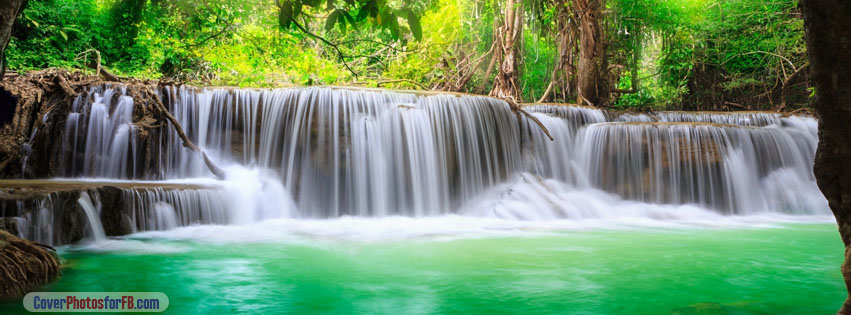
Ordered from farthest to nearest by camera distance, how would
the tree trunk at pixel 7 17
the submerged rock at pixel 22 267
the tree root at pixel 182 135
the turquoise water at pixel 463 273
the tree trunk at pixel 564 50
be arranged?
the tree trunk at pixel 564 50 → the tree root at pixel 182 135 → the turquoise water at pixel 463 273 → the submerged rock at pixel 22 267 → the tree trunk at pixel 7 17

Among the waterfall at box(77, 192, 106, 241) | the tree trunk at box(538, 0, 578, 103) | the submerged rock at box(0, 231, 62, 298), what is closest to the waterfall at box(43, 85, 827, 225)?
A: the waterfall at box(77, 192, 106, 241)

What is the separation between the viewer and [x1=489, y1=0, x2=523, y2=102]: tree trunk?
1443 cm

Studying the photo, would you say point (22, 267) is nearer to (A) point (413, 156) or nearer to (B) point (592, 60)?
(A) point (413, 156)

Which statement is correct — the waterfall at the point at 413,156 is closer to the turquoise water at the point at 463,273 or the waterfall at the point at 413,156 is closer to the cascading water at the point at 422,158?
the cascading water at the point at 422,158

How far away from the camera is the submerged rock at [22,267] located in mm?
3604

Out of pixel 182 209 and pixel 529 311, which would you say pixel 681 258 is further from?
pixel 182 209

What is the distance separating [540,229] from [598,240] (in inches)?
46.7

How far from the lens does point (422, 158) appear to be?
9.77 m

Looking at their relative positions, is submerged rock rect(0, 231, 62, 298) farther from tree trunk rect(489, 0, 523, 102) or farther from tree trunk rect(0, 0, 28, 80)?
tree trunk rect(489, 0, 523, 102)

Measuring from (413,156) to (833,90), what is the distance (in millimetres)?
7708

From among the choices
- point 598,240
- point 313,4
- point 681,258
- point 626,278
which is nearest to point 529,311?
point 626,278

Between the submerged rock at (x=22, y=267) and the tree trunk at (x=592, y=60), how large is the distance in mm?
12077

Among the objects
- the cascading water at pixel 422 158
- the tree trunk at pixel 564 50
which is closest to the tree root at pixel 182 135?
the cascading water at pixel 422 158

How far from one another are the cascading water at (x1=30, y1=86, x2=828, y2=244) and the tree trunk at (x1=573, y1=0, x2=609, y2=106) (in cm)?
291
